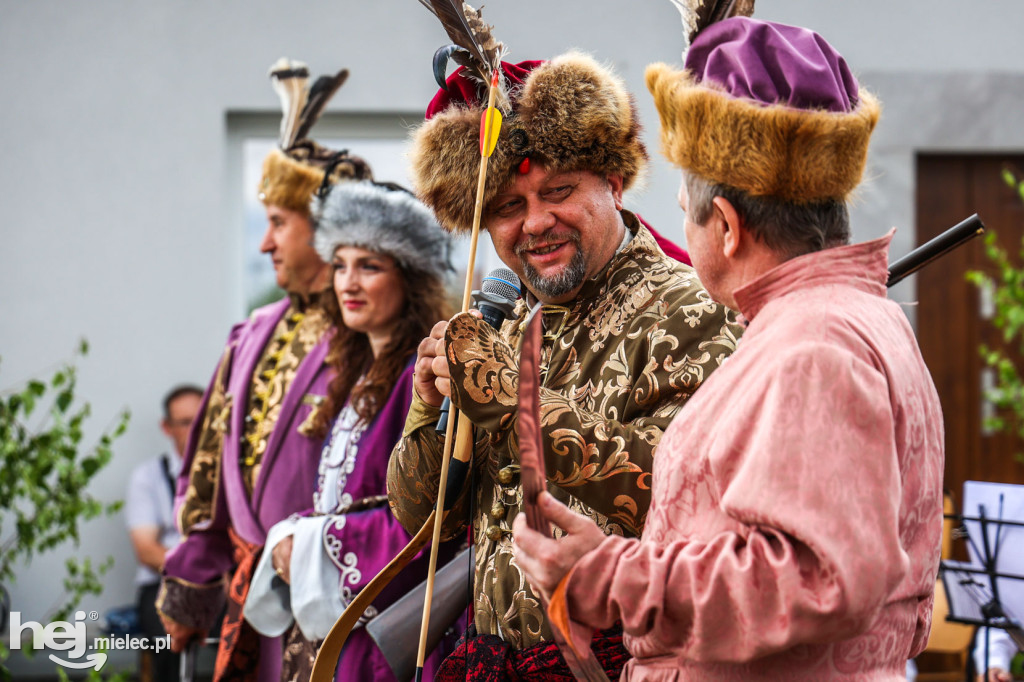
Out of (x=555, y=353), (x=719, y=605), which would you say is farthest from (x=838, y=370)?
(x=555, y=353)

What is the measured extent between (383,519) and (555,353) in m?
0.96

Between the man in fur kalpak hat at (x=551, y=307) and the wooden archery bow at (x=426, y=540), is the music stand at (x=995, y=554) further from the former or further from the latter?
the wooden archery bow at (x=426, y=540)

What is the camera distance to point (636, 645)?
1.41 meters

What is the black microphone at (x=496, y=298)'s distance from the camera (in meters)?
2.06

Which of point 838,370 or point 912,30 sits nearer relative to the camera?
point 838,370

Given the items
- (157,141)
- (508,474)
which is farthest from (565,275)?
(157,141)

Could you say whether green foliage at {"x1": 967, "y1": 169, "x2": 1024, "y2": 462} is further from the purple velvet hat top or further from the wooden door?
the purple velvet hat top

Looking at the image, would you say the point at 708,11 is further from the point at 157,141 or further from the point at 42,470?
the point at 157,141

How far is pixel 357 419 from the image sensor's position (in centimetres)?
302

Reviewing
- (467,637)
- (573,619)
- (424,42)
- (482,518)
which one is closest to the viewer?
(573,619)

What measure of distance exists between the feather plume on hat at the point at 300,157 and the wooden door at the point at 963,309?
3597 mm

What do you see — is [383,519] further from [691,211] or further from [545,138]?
[691,211]

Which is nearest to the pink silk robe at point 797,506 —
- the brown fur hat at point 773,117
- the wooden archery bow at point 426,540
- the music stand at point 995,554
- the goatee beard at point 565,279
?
the brown fur hat at point 773,117

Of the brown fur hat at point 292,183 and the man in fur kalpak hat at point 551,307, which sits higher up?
the brown fur hat at point 292,183
